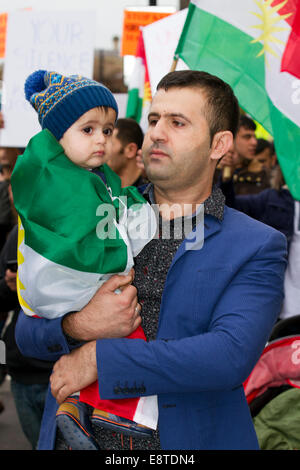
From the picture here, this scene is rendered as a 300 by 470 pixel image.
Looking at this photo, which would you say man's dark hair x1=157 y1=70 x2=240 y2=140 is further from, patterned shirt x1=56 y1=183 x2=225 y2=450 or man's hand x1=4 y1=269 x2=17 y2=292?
man's hand x1=4 y1=269 x2=17 y2=292

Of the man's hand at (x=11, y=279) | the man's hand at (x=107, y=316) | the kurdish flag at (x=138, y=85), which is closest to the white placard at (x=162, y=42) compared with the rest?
the kurdish flag at (x=138, y=85)

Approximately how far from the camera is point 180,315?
6.19 feet

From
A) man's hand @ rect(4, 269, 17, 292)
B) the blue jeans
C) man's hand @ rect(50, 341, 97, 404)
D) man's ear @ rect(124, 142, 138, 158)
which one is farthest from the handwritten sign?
man's hand @ rect(50, 341, 97, 404)

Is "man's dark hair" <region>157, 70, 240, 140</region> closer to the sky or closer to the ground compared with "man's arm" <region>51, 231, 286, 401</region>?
closer to the sky

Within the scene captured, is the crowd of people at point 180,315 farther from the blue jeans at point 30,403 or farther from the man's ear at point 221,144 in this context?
the blue jeans at point 30,403

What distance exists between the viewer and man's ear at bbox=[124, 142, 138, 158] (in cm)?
420

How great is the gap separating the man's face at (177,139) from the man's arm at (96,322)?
18.0 inches

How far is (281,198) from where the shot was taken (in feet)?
14.0

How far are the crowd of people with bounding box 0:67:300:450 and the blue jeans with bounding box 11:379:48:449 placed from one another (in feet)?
3.54

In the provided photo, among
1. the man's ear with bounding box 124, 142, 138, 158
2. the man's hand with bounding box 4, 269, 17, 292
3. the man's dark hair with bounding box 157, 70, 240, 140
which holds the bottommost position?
the man's hand with bounding box 4, 269, 17, 292

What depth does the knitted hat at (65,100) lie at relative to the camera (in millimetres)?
2062
